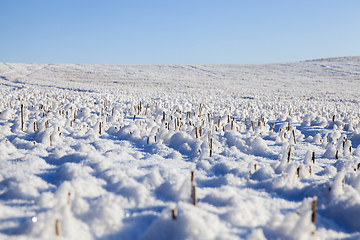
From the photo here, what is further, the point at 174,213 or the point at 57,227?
the point at 174,213

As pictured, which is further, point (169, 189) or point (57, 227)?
point (169, 189)

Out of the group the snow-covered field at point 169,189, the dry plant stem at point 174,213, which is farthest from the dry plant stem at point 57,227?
the dry plant stem at point 174,213

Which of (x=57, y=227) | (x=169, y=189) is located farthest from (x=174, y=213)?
(x=57, y=227)

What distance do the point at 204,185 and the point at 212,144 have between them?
1.42m

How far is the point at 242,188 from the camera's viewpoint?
2.49m

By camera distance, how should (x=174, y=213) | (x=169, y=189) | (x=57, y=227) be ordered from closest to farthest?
1. (x=57, y=227)
2. (x=174, y=213)
3. (x=169, y=189)

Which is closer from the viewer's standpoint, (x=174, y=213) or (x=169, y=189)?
(x=174, y=213)

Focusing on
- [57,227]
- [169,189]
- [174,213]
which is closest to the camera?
[57,227]

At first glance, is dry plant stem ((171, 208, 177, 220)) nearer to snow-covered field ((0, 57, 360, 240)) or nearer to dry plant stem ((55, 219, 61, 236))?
snow-covered field ((0, 57, 360, 240))

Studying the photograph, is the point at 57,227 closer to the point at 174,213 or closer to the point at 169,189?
the point at 174,213

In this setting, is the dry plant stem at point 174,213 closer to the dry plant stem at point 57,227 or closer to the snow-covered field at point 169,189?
the snow-covered field at point 169,189

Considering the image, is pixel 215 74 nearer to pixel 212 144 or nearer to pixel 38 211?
pixel 212 144

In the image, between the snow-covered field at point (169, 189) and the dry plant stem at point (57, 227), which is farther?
the snow-covered field at point (169, 189)

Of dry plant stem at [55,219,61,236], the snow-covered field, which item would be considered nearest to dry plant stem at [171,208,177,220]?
the snow-covered field
